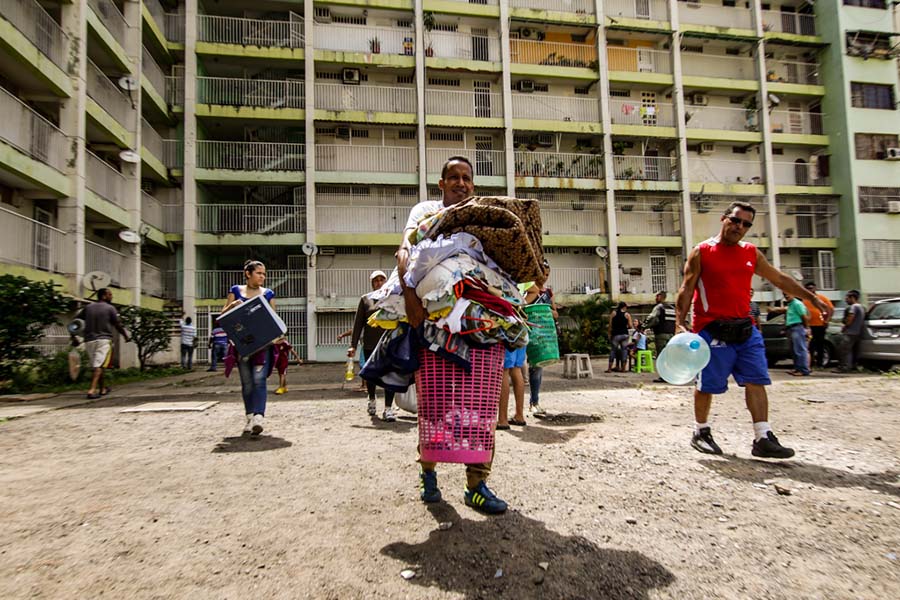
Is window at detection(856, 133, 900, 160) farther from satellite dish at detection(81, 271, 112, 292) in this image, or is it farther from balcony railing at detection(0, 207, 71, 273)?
balcony railing at detection(0, 207, 71, 273)

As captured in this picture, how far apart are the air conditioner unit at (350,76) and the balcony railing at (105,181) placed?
995cm

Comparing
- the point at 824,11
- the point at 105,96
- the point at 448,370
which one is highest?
the point at 824,11

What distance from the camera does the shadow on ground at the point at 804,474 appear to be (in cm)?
304

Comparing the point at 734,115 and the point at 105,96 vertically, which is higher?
Answer: the point at 734,115

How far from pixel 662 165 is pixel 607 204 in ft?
13.1

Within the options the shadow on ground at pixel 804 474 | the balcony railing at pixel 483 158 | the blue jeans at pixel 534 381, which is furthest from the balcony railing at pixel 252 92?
the shadow on ground at pixel 804 474

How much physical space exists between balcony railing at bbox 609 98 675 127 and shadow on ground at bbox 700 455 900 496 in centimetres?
2341

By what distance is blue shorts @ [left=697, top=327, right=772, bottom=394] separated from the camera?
149 inches

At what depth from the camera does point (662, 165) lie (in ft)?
81.0

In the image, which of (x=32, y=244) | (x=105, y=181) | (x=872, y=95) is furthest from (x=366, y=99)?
(x=872, y=95)

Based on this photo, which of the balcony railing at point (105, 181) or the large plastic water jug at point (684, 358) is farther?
the balcony railing at point (105, 181)

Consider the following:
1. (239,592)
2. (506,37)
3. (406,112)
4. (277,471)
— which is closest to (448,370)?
(239,592)

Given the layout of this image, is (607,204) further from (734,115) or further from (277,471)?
(277,471)

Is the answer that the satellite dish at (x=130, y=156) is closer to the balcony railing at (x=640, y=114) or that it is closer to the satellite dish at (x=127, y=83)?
the satellite dish at (x=127, y=83)
